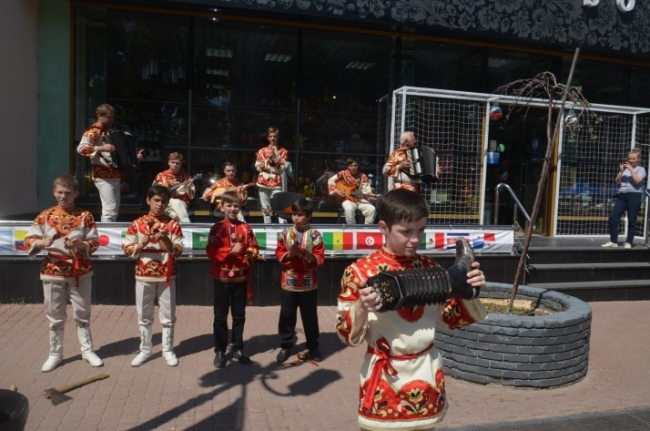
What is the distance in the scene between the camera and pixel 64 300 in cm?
556

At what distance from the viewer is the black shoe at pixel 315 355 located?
595cm

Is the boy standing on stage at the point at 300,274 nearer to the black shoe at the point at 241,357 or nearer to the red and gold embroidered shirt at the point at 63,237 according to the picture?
the black shoe at the point at 241,357

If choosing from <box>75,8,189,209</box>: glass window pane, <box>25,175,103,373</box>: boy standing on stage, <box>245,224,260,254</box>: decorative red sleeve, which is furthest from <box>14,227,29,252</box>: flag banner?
<box>75,8,189,209</box>: glass window pane

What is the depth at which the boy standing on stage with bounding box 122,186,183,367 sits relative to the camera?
566 centimetres

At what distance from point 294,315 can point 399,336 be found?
11.0 feet

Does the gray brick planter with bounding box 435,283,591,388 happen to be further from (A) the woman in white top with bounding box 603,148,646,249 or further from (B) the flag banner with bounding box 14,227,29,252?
(B) the flag banner with bounding box 14,227,29,252

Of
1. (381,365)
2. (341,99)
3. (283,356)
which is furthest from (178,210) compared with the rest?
(381,365)

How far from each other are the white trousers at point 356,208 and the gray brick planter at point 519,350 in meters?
4.53

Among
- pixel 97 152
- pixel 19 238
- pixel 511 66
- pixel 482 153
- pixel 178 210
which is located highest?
pixel 511 66

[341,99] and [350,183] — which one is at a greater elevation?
[341,99]

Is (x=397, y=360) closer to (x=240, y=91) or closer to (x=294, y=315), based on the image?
(x=294, y=315)

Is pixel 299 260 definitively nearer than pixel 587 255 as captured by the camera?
Yes

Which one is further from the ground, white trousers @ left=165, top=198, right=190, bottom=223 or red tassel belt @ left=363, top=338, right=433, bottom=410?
white trousers @ left=165, top=198, right=190, bottom=223

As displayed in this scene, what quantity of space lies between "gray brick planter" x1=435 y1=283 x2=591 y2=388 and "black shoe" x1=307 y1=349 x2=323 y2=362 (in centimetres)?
133
